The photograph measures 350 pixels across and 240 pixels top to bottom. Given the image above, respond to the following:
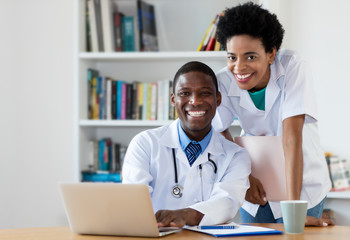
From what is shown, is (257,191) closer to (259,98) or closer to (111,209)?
(259,98)

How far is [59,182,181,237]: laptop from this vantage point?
3.88 feet

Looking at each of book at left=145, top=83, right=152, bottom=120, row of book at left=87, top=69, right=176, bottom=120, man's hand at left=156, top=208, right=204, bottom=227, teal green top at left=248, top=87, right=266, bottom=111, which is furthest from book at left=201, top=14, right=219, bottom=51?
man's hand at left=156, top=208, right=204, bottom=227

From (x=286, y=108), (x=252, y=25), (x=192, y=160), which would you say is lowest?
(x=192, y=160)

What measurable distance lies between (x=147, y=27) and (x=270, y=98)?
58.5 inches

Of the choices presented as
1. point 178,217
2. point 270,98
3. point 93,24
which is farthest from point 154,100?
point 178,217

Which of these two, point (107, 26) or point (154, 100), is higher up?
point (107, 26)

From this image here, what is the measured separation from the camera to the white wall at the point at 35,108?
3299 mm

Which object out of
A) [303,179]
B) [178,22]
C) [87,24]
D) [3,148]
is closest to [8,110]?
[3,148]

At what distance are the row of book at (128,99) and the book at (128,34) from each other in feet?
0.71

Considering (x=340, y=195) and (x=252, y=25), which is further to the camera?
(x=340, y=195)

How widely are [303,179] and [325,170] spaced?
13cm

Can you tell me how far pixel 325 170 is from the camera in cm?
187

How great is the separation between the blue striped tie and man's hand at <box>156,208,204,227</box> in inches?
10.7

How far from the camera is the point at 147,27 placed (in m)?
3.10
